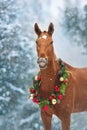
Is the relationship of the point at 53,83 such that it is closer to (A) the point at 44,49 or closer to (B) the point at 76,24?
(A) the point at 44,49

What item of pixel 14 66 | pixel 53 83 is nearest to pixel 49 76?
pixel 53 83

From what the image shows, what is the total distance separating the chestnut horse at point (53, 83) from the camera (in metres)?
2.30

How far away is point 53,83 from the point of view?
2.46 m

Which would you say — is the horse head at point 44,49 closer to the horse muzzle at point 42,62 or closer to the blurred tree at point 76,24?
the horse muzzle at point 42,62

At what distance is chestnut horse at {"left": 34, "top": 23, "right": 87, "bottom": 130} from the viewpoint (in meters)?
2.30

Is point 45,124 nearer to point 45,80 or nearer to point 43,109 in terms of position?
point 43,109

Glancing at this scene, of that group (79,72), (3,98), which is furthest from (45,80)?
(3,98)

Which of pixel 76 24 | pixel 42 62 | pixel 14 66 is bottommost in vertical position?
pixel 14 66

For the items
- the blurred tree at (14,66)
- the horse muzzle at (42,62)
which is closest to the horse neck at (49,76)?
the horse muzzle at (42,62)

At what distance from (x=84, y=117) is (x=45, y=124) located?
1006 millimetres

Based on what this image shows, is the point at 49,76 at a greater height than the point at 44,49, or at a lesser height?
lesser

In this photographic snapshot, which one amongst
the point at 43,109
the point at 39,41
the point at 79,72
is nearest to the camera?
the point at 39,41

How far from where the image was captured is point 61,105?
2.47 meters

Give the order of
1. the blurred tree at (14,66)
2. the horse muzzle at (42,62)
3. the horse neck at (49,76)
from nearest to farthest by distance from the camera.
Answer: the horse muzzle at (42,62), the horse neck at (49,76), the blurred tree at (14,66)
